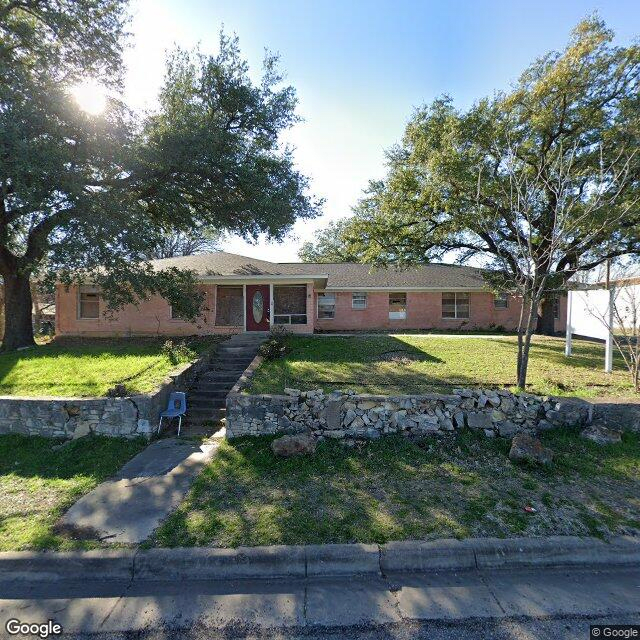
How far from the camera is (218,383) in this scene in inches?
336

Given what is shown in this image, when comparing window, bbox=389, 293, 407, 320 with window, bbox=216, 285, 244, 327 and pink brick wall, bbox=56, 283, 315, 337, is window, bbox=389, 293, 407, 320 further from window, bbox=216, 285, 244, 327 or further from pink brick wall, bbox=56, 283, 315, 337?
window, bbox=216, 285, 244, 327

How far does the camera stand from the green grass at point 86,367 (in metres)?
7.33

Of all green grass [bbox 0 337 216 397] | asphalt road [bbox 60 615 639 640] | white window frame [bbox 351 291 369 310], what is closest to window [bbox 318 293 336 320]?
white window frame [bbox 351 291 369 310]

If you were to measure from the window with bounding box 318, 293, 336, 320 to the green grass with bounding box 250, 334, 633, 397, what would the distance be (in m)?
5.92

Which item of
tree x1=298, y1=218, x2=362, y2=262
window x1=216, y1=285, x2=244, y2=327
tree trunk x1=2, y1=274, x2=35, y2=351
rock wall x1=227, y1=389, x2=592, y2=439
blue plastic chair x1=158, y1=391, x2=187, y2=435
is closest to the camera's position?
rock wall x1=227, y1=389, x2=592, y2=439

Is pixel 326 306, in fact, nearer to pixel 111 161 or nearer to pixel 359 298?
pixel 359 298

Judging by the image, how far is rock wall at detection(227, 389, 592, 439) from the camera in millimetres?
5715

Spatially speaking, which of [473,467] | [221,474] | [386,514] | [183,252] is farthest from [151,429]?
[183,252]

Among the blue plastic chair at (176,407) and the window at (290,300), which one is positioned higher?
the window at (290,300)

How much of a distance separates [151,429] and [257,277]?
7.42 m

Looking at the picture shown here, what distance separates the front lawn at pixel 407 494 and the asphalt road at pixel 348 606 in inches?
16.6

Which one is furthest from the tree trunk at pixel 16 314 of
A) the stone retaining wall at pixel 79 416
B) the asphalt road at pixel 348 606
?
the asphalt road at pixel 348 606

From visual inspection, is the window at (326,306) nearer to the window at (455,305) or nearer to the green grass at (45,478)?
the window at (455,305)

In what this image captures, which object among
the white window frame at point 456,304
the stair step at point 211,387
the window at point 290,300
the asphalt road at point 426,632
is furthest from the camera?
the white window frame at point 456,304
